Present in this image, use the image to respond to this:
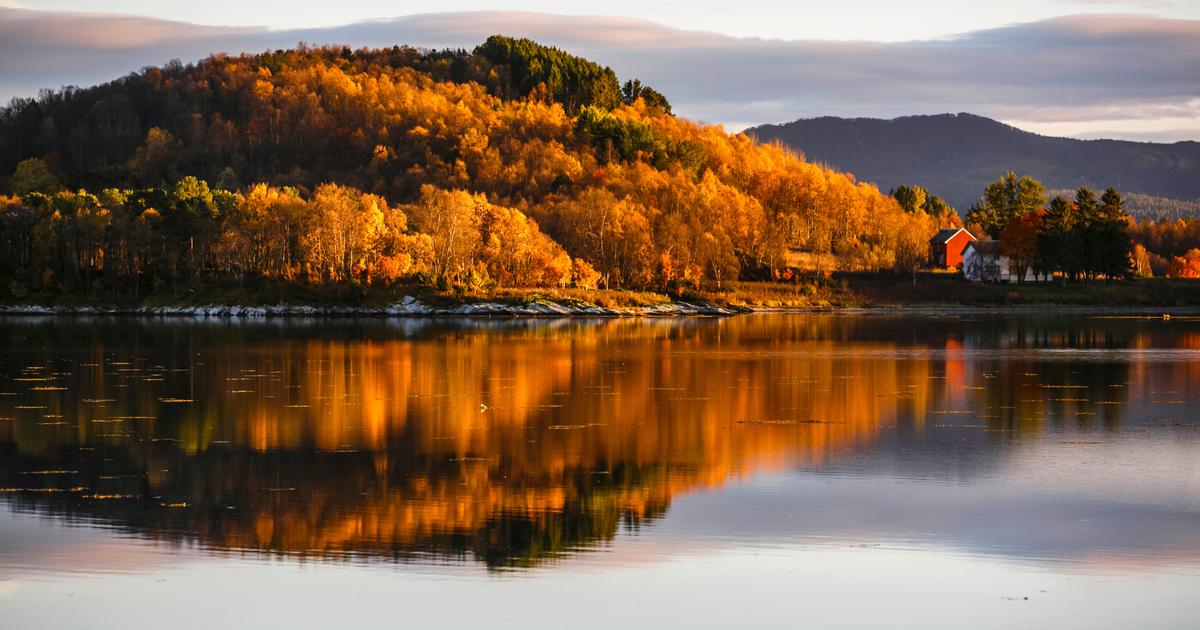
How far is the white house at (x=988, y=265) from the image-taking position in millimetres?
126500

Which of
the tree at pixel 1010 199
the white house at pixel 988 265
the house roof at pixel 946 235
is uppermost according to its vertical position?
the tree at pixel 1010 199

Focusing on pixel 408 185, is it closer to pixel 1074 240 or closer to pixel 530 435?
pixel 1074 240

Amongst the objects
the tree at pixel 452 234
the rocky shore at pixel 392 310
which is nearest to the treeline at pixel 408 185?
the tree at pixel 452 234

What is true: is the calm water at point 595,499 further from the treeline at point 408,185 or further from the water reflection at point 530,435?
the treeline at point 408,185


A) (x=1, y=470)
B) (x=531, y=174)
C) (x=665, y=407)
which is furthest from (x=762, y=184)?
(x=1, y=470)

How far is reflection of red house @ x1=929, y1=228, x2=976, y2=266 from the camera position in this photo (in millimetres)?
141125

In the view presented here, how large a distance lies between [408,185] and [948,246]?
62047mm

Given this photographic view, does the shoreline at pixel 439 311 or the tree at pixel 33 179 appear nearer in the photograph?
the shoreline at pixel 439 311

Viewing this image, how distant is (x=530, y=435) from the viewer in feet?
79.2

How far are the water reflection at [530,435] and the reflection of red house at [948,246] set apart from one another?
92411 mm

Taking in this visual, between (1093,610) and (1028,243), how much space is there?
375 ft

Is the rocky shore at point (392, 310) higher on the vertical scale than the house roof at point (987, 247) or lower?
lower

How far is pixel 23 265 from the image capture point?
4060 inches

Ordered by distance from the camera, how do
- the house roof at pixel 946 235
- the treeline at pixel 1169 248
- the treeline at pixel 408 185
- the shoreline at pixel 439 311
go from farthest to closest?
1. the treeline at pixel 1169 248
2. the house roof at pixel 946 235
3. the treeline at pixel 408 185
4. the shoreline at pixel 439 311
